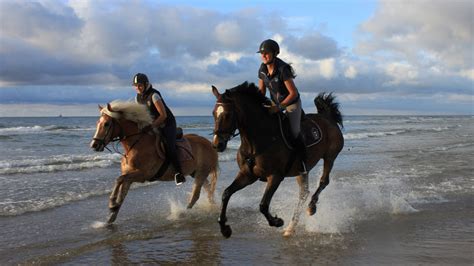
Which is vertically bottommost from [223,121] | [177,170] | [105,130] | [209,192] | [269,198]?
[209,192]

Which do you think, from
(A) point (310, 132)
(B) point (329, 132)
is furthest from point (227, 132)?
(B) point (329, 132)

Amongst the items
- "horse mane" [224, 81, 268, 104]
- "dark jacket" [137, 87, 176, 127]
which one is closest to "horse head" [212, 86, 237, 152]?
"horse mane" [224, 81, 268, 104]

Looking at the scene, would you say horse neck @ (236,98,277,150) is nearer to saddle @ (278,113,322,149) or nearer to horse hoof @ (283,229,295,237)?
saddle @ (278,113,322,149)

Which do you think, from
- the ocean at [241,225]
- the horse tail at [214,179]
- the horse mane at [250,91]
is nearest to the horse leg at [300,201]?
the ocean at [241,225]

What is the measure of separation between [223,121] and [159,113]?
305cm

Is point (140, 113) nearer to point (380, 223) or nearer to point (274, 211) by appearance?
point (274, 211)

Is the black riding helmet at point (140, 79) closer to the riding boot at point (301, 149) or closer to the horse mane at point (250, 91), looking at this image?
the horse mane at point (250, 91)

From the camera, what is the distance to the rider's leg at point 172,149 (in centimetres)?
843

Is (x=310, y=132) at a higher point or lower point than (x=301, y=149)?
higher

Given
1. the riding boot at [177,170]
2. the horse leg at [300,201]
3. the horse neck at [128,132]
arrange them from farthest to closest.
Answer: the riding boot at [177,170]
the horse neck at [128,132]
the horse leg at [300,201]

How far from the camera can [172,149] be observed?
8.48 meters

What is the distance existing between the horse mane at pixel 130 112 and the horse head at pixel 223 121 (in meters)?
2.64

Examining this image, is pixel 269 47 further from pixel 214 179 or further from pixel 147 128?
pixel 214 179

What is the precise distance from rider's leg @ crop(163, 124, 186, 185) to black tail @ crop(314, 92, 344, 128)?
2801mm
